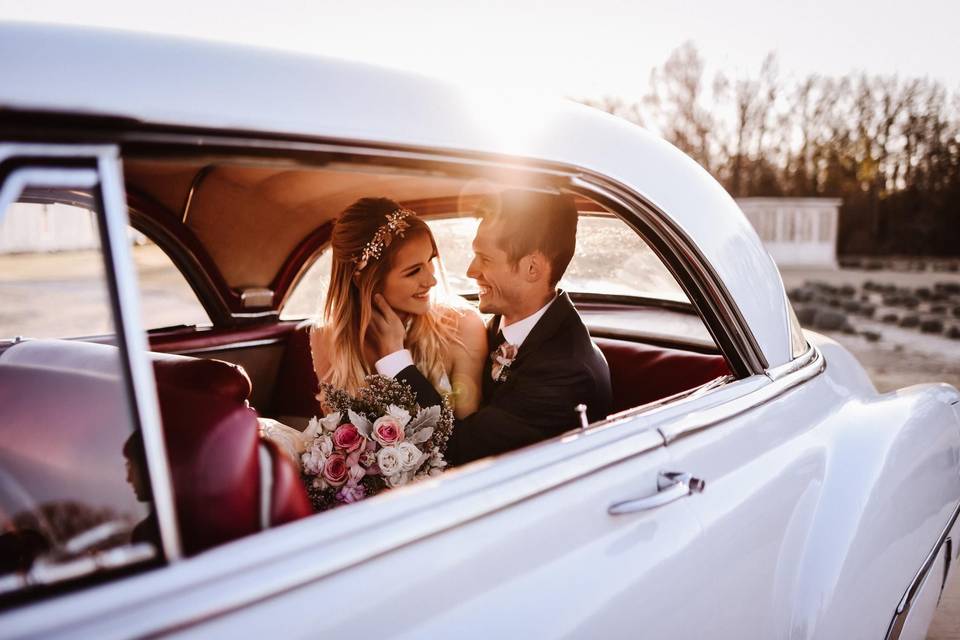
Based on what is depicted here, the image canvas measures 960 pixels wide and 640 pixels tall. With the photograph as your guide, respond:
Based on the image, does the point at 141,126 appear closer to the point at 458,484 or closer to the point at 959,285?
the point at 458,484

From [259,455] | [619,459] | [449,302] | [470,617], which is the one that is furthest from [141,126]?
[449,302]

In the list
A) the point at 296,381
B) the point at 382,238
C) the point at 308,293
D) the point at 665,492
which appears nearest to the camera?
the point at 665,492

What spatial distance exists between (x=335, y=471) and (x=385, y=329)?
71 centimetres

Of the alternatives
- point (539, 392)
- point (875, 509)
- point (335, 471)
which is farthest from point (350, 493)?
point (875, 509)

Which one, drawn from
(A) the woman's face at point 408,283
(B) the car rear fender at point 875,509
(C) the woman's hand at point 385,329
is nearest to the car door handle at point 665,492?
(B) the car rear fender at point 875,509

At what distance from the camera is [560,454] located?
1363mm

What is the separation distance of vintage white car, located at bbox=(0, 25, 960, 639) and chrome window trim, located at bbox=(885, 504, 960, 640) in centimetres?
2

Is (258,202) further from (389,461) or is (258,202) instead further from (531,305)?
(389,461)

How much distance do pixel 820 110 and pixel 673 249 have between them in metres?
39.8

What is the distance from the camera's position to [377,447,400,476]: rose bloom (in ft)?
6.08

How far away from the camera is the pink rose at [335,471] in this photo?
188cm

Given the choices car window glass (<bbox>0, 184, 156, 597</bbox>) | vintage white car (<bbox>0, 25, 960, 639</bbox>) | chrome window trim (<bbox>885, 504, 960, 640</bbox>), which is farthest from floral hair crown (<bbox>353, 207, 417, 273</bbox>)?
chrome window trim (<bbox>885, 504, 960, 640</bbox>)

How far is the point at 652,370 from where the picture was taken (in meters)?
3.00

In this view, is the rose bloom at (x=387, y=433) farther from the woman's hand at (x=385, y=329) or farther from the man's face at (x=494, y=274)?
the man's face at (x=494, y=274)
